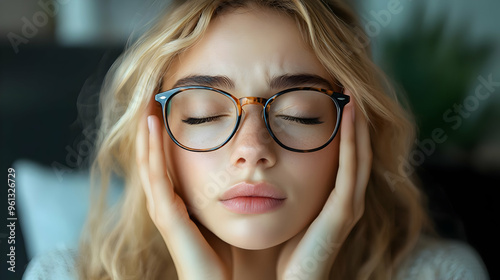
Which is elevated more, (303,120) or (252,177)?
(303,120)

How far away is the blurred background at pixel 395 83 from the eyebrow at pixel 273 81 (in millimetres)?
153

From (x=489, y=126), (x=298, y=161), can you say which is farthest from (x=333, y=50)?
(x=489, y=126)

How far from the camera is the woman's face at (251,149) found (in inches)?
41.2

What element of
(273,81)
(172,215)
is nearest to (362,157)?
(273,81)

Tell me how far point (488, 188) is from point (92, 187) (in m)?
0.86

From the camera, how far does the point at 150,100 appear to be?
1.11 m

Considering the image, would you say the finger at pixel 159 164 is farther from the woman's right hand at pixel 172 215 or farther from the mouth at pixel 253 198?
the mouth at pixel 253 198

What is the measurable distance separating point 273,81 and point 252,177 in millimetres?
190

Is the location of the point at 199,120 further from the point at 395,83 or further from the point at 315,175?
the point at 395,83

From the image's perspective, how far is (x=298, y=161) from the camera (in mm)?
1074

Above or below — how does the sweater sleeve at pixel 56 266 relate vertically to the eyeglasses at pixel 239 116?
below

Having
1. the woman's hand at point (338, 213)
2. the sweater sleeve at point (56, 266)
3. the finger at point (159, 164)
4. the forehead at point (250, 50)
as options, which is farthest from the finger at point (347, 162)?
the sweater sleeve at point (56, 266)

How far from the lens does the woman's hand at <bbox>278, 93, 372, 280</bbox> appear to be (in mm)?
1116

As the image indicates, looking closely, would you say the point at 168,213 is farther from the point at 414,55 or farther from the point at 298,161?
the point at 414,55
